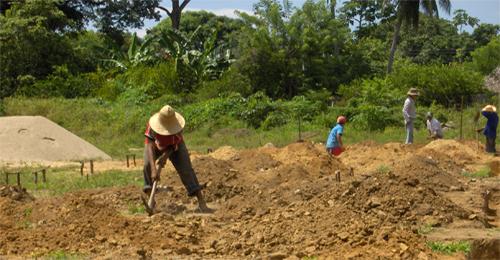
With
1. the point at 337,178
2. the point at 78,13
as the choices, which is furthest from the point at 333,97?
the point at 337,178

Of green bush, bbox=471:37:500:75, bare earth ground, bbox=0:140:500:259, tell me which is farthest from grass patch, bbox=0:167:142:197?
green bush, bbox=471:37:500:75

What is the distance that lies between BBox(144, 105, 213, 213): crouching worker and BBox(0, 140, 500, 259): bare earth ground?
0.32m

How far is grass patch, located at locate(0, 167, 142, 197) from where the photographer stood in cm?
1444

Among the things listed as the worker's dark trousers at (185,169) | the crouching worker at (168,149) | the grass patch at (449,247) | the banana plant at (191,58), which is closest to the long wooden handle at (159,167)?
the crouching worker at (168,149)

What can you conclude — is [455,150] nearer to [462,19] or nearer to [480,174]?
[480,174]

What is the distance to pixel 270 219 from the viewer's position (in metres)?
9.16

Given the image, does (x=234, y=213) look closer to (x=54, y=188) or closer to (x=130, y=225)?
(x=130, y=225)

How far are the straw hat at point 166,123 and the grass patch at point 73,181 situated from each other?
299 cm

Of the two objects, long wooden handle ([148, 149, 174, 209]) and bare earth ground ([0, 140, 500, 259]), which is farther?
long wooden handle ([148, 149, 174, 209])

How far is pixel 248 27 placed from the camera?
37688 mm

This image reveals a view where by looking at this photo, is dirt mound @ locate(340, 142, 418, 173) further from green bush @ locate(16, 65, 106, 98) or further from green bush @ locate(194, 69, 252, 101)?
green bush @ locate(16, 65, 106, 98)

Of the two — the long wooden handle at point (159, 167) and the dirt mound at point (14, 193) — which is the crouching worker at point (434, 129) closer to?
the long wooden handle at point (159, 167)

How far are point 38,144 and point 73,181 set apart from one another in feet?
20.6

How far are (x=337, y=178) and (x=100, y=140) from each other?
17.4 m
